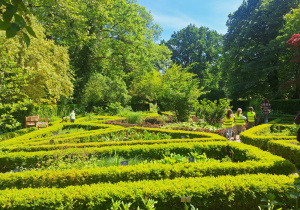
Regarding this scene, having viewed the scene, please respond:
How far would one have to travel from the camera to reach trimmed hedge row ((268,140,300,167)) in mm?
4445

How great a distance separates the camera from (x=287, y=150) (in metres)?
4.69

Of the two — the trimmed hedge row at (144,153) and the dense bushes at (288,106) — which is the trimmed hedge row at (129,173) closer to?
the trimmed hedge row at (144,153)

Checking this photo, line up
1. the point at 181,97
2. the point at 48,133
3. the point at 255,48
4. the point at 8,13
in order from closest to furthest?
the point at 8,13
the point at 48,133
the point at 181,97
the point at 255,48

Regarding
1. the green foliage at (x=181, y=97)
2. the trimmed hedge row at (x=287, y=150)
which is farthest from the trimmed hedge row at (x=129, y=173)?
the green foliage at (x=181, y=97)

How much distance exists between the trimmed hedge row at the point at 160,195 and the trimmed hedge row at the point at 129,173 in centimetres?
44

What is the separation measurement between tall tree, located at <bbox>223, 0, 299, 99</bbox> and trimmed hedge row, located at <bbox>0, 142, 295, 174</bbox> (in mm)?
17571

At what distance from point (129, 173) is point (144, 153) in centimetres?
141

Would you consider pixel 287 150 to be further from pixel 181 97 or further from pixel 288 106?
pixel 288 106

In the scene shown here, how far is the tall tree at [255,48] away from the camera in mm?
19064

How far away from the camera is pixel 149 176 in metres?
3.15

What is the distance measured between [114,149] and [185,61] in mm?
41878

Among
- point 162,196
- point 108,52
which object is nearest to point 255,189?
point 162,196

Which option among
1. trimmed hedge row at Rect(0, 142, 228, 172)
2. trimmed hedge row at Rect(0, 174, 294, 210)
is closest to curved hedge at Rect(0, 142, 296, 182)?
trimmed hedge row at Rect(0, 174, 294, 210)

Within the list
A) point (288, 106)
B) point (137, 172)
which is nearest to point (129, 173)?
point (137, 172)
